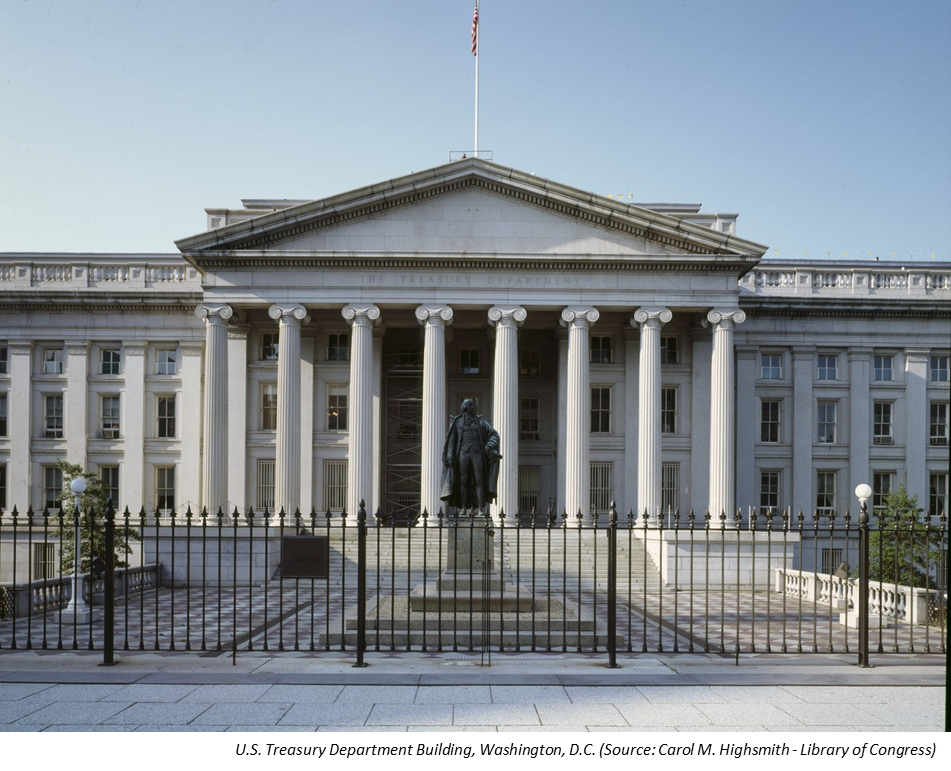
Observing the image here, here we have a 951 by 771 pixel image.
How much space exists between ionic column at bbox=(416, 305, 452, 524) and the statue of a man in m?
20.9

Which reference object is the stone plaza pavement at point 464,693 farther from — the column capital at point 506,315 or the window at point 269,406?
the window at point 269,406

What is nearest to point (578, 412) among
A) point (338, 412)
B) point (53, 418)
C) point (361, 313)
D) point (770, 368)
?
point (361, 313)

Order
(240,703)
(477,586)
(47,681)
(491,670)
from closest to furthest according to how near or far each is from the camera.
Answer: (240,703)
(47,681)
(491,670)
(477,586)

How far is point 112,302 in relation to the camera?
4750cm

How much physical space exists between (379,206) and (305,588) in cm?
1746

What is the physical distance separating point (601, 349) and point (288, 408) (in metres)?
15.1

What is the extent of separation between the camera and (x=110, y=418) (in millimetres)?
48031

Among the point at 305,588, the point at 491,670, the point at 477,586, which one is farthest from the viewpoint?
the point at 305,588

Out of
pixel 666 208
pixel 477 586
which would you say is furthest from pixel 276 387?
pixel 477 586

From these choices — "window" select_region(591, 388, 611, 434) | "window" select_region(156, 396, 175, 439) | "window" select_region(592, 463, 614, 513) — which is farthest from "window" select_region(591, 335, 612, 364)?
"window" select_region(156, 396, 175, 439)

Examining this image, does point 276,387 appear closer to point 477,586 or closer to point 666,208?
point 666,208

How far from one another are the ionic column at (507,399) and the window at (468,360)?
20.1 ft

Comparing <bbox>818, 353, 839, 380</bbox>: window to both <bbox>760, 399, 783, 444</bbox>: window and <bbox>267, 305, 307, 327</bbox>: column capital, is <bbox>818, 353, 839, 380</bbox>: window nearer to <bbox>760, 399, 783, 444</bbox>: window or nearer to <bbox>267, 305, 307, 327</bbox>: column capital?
<bbox>760, 399, 783, 444</bbox>: window

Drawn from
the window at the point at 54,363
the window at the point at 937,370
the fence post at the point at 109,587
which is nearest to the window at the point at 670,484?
the window at the point at 937,370
